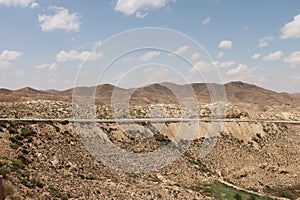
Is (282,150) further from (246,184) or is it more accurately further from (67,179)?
(67,179)

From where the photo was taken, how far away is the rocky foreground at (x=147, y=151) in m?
29.8

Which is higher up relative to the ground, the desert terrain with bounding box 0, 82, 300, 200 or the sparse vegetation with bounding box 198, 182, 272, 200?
the desert terrain with bounding box 0, 82, 300, 200

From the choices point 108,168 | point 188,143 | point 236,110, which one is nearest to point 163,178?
point 108,168

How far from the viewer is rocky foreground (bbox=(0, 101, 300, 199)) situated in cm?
2975

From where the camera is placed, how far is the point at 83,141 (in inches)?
1715

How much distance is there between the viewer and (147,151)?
47562 mm

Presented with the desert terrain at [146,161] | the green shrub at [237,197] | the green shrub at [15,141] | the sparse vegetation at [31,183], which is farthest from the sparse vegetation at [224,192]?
the sparse vegetation at [31,183]

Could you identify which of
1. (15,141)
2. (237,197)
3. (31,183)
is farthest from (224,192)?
(31,183)

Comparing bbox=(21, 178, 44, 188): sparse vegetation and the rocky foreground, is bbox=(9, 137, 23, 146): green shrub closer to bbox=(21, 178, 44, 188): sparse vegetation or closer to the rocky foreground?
the rocky foreground

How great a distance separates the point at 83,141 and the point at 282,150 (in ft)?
119

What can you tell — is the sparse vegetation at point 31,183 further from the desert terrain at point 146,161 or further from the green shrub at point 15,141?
the green shrub at point 15,141

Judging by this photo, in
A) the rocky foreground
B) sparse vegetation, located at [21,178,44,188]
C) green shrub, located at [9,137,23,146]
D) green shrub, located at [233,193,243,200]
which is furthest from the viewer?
green shrub, located at [233,193,243,200]

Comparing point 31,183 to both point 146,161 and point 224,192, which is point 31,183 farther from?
point 224,192

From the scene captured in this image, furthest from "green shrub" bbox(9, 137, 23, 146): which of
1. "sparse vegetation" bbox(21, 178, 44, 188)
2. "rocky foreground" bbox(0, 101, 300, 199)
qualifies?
"sparse vegetation" bbox(21, 178, 44, 188)
